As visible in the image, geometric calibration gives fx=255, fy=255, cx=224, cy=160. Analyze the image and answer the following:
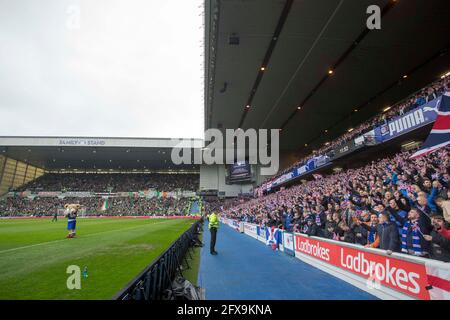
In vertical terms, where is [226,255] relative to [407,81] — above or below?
below

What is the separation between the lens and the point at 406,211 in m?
7.18

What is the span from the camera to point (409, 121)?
47.7 feet

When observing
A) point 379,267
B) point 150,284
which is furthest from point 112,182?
point 379,267

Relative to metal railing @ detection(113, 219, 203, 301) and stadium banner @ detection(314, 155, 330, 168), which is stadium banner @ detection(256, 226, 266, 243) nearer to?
metal railing @ detection(113, 219, 203, 301)

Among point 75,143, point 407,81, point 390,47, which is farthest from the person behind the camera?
point 75,143

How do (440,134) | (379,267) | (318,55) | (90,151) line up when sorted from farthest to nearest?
1. (90,151)
2. (318,55)
3. (379,267)
4. (440,134)

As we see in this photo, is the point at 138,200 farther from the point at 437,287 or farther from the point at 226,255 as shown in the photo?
the point at 437,287

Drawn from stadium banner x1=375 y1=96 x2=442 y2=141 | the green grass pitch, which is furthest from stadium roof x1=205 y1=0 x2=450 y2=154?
the green grass pitch

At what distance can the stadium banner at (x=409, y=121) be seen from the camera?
1308 cm

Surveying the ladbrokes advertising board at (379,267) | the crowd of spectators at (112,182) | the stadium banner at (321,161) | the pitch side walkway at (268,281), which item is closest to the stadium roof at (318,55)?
the stadium banner at (321,161)

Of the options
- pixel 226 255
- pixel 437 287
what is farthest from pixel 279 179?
pixel 437 287

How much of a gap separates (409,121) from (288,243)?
10.2m

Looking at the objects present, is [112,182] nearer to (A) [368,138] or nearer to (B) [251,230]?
(B) [251,230]
